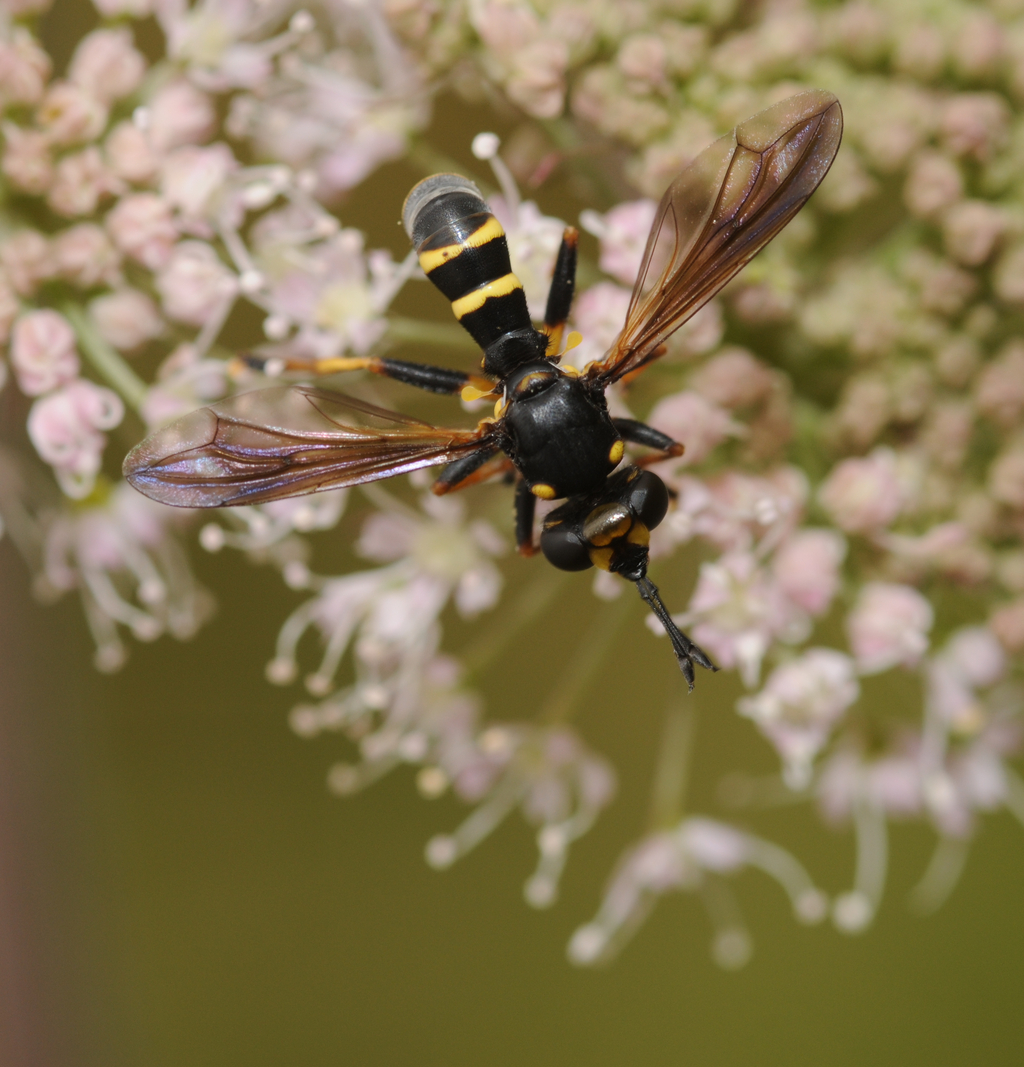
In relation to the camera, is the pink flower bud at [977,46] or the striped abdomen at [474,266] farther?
the pink flower bud at [977,46]

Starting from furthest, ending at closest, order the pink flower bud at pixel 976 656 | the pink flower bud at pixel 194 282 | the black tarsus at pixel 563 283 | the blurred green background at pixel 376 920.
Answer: the blurred green background at pixel 376 920
the pink flower bud at pixel 976 656
the pink flower bud at pixel 194 282
the black tarsus at pixel 563 283

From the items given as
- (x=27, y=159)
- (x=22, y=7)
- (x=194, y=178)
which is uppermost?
(x=22, y=7)

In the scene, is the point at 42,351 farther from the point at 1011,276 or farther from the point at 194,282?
the point at 1011,276

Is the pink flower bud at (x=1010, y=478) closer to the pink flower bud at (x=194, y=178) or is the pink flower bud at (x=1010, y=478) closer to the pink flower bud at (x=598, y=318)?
the pink flower bud at (x=598, y=318)

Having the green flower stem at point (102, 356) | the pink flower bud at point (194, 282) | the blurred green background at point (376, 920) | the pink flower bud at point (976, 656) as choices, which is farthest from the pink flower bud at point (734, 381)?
the blurred green background at point (376, 920)

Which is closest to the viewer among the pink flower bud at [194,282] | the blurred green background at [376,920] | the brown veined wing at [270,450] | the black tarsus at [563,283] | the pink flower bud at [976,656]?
the brown veined wing at [270,450]

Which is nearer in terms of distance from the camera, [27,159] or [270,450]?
[270,450]

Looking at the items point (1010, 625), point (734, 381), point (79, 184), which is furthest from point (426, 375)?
point (1010, 625)
